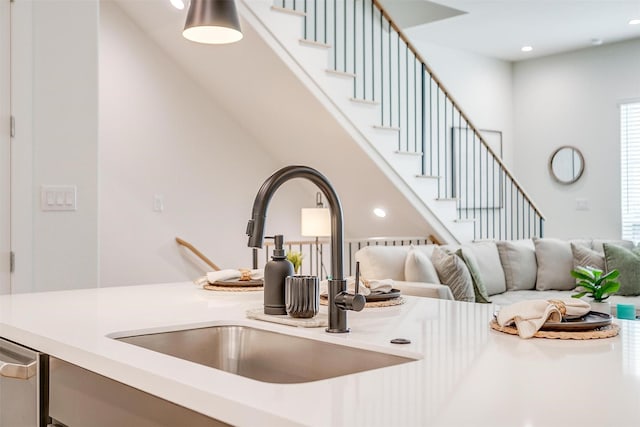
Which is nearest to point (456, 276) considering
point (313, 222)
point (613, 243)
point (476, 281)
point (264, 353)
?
Answer: point (476, 281)

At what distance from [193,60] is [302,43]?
1161mm

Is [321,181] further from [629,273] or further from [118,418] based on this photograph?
[629,273]

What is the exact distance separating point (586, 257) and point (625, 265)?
39 centimetres

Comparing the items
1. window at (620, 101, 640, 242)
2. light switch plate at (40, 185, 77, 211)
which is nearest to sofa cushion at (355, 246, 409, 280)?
light switch plate at (40, 185, 77, 211)

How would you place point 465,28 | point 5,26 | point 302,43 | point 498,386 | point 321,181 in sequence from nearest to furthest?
1. point 498,386
2. point 321,181
3. point 5,26
4. point 302,43
5. point 465,28

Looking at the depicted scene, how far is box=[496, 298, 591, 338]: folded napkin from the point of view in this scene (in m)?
1.35

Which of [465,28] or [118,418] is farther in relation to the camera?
[465,28]

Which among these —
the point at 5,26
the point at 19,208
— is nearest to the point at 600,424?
the point at 19,208

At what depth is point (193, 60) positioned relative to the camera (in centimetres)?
555

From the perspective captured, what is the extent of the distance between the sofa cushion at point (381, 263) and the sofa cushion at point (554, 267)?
5.97 feet

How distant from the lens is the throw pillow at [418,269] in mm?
4680

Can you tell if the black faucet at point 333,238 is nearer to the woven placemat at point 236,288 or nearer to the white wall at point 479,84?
the woven placemat at point 236,288

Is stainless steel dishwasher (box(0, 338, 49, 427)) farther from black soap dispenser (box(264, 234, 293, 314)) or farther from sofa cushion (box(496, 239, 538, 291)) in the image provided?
sofa cushion (box(496, 239, 538, 291))

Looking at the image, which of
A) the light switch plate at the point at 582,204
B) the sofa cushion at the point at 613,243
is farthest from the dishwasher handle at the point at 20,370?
the light switch plate at the point at 582,204
